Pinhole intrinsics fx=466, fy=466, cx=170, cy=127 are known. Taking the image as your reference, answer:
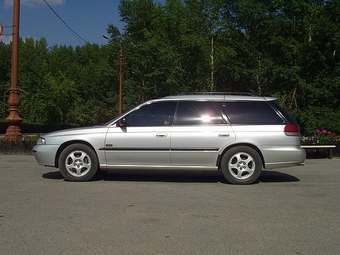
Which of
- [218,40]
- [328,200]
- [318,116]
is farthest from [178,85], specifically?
[328,200]

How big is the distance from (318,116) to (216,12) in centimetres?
1377

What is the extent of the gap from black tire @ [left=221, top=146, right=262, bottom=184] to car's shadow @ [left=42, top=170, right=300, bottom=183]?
0.60m

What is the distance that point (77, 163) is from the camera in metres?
8.88

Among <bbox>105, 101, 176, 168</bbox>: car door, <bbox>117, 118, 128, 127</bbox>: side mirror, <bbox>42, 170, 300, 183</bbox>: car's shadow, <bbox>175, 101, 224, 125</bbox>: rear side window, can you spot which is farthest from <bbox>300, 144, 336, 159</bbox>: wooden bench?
<bbox>117, 118, 128, 127</bbox>: side mirror

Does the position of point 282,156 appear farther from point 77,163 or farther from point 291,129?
point 77,163

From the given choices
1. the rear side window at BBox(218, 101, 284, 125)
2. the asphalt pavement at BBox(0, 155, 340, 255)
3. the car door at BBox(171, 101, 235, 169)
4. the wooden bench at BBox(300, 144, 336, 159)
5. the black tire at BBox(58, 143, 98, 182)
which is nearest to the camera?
the asphalt pavement at BBox(0, 155, 340, 255)

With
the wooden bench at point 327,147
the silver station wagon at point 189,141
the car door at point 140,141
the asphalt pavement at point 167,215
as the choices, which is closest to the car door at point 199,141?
the silver station wagon at point 189,141

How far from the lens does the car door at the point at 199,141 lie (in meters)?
8.59

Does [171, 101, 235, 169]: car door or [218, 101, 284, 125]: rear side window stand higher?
[218, 101, 284, 125]: rear side window

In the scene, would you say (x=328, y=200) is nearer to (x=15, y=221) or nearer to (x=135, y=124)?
(x=135, y=124)

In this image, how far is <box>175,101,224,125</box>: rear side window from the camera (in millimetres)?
8773

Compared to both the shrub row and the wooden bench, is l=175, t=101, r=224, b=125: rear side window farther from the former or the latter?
the shrub row

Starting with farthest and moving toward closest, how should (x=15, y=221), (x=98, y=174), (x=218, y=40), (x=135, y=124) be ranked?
(x=218, y=40) → (x=98, y=174) → (x=135, y=124) → (x=15, y=221)

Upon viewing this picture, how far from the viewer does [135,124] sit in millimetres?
8844
